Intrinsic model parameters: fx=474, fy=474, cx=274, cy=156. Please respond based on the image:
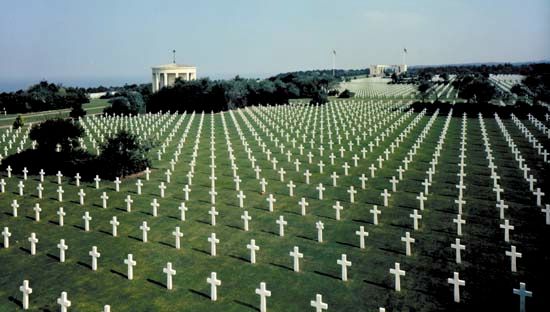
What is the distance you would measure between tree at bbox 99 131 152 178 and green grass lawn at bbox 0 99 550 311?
118cm

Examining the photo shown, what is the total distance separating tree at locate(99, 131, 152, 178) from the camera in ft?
79.4

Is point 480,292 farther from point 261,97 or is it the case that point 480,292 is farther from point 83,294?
point 261,97

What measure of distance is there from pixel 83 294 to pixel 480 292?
9.22 m

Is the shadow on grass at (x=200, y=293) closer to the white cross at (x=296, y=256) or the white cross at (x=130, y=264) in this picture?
the white cross at (x=130, y=264)

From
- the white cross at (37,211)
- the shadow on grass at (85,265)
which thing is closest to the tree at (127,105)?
the white cross at (37,211)

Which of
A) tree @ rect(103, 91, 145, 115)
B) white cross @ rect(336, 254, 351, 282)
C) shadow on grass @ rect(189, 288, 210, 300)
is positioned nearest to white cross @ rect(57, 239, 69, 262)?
shadow on grass @ rect(189, 288, 210, 300)

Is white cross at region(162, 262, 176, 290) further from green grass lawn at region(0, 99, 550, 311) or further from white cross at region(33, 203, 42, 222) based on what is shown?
white cross at region(33, 203, 42, 222)

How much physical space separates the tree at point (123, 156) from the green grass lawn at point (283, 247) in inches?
46.5

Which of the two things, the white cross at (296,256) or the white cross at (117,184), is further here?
the white cross at (117,184)

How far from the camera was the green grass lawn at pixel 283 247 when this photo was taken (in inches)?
426

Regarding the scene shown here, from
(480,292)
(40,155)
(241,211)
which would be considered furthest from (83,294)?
(40,155)

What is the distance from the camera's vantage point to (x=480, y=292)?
1084 centimetres

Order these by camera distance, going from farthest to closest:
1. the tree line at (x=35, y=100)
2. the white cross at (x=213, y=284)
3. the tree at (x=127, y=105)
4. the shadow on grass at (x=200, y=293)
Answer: the tree line at (x=35, y=100), the tree at (x=127, y=105), the shadow on grass at (x=200, y=293), the white cross at (x=213, y=284)

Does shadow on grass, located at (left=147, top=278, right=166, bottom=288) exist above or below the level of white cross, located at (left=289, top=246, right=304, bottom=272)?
below
